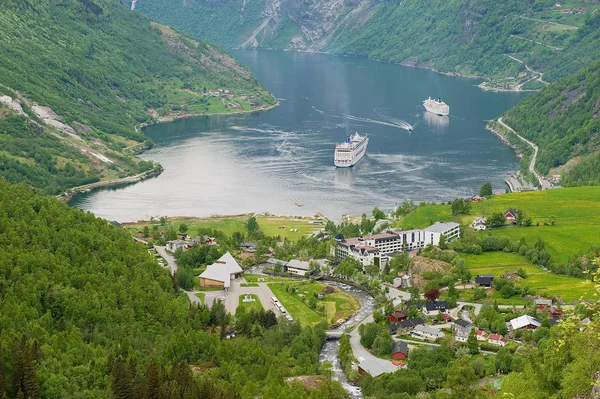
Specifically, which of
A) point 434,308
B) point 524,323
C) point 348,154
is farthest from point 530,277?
point 348,154

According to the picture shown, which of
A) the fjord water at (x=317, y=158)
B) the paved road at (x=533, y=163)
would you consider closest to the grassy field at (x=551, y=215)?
the fjord water at (x=317, y=158)

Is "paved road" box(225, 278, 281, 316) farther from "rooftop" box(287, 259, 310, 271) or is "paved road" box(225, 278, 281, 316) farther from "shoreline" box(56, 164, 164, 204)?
"shoreline" box(56, 164, 164, 204)

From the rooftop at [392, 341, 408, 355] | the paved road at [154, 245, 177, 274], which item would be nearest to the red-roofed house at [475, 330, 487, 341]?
the rooftop at [392, 341, 408, 355]

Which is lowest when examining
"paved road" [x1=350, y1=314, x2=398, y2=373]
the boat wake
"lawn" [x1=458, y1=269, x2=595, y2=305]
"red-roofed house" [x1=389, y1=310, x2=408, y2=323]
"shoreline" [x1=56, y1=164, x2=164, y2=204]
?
"paved road" [x1=350, y1=314, x2=398, y2=373]

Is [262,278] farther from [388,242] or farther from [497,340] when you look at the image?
[497,340]

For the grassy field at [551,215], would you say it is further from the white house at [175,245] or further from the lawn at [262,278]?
the white house at [175,245]
